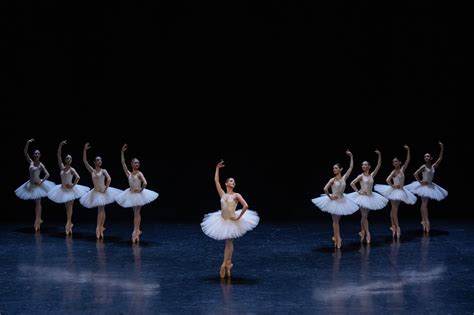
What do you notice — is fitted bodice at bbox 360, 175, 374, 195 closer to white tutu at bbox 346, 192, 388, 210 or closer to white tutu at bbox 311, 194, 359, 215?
white tutu at bbox 346, 192, 388, 210

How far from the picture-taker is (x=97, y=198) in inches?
430

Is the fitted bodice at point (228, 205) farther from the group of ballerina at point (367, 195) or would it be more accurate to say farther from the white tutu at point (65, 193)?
the white tutu at point (65, 193)

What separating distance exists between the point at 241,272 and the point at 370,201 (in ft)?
8.73

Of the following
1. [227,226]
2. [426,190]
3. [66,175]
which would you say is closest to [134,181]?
[66,175]

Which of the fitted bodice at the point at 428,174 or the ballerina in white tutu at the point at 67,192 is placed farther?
the fitted bodice at the point at 428,174

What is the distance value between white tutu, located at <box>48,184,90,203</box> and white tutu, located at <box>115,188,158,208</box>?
0.82 m

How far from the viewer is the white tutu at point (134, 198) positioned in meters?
10.6

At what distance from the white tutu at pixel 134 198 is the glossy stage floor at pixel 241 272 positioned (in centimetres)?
59

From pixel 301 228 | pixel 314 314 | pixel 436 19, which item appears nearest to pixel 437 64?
pixel 436 19

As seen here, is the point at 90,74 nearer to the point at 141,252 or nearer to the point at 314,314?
the point at 141,252

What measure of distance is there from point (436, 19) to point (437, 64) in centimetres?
81

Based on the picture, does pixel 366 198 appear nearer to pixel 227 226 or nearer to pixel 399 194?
pixel 399 194

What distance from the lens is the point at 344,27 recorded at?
1341 cm

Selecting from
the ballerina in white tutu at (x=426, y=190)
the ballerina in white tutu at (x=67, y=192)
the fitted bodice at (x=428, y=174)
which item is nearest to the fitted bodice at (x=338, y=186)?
the ballerina in white tutu at (x=426, y=190)
